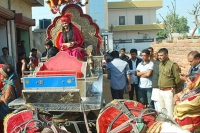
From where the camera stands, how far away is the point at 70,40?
6902 millimetres

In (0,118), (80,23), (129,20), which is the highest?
(129,20)

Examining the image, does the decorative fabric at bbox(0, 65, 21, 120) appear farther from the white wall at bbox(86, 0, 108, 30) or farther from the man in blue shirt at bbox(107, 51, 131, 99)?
the white wall at bbox(86, 0, 108, 30)

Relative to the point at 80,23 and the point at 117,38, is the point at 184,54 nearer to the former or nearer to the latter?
the point at 80,23

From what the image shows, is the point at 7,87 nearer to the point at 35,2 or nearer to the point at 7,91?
the point at 7,91

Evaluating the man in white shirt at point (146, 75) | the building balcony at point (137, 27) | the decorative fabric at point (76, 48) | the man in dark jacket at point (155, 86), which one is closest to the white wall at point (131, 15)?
the building balcony at point (137, 27)

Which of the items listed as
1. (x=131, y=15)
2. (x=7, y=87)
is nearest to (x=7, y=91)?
(x=7, y=87)

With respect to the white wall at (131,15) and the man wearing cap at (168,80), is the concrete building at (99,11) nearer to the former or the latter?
the white wall at (131,15)

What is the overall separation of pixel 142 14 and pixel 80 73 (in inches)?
1264

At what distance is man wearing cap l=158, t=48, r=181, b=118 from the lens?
17.1ft

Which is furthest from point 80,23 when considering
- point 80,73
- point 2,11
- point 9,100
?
point 9,100

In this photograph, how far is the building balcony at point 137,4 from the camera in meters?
34.0

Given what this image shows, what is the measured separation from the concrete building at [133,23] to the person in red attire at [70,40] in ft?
85.9

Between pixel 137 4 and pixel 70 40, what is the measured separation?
94.4 feet

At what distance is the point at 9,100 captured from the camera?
4020 mm
